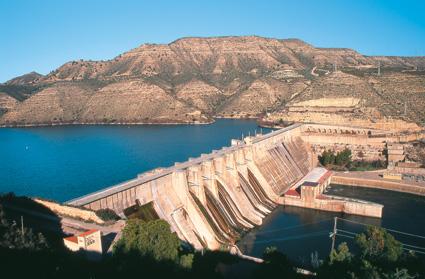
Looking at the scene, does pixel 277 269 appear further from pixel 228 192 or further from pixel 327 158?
pixel 327 158

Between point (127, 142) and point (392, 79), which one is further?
point (392, 79)

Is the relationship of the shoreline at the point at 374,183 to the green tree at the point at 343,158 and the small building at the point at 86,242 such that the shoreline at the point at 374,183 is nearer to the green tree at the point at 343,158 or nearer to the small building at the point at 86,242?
the green tree at the point at 343,158

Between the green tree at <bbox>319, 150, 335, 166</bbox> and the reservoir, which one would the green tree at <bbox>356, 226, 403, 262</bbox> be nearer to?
the reservoir

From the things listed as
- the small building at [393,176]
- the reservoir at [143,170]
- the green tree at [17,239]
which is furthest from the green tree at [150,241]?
the small building at [393,176]

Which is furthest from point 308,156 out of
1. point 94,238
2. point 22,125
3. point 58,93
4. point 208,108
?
point 58,93

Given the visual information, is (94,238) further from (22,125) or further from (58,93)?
(58,93)

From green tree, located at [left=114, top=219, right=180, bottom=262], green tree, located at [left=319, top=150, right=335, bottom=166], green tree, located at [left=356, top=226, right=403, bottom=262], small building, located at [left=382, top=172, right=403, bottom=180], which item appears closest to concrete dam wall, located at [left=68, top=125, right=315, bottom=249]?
green tree, located at [left=114, top=219, right=180, bottom=262]
